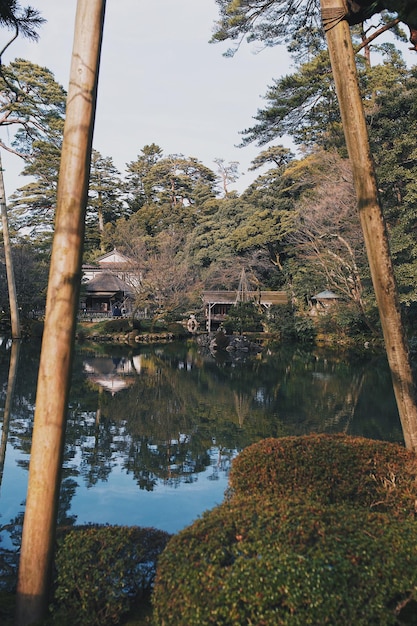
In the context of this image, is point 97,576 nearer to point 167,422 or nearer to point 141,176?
point 167,422

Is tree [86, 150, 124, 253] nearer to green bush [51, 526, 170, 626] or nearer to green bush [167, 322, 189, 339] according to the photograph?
green bush [167, 322, 189, 339]

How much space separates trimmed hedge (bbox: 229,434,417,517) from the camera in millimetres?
3242

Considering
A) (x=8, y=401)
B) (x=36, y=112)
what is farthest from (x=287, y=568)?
(x=36, y=112)

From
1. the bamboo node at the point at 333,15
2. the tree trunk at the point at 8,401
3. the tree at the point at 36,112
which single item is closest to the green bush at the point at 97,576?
the tree trunk at the point at 8,401

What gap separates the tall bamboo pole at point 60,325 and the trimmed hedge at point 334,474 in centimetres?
137

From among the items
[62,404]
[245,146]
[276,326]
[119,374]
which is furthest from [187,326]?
[62,404]

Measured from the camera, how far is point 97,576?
2.45 meters

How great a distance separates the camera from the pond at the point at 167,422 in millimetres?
4906

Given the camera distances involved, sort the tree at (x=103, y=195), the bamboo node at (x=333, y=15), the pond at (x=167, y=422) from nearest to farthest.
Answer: the bamboo node at (x=333, y=15) < the pond at (x=167, y=422) < the tree at (x=103, y=195)

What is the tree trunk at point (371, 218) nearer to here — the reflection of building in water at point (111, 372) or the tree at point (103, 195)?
the reflection of building in water at point (111, 372)

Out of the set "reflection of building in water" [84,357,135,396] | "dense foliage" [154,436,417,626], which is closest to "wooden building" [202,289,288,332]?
"reflection of building in water" [84,357,135,396]

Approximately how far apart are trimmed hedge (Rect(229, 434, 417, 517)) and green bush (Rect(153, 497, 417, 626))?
0.99 meters

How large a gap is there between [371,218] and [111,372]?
10.9 metres

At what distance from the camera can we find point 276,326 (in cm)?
2617
